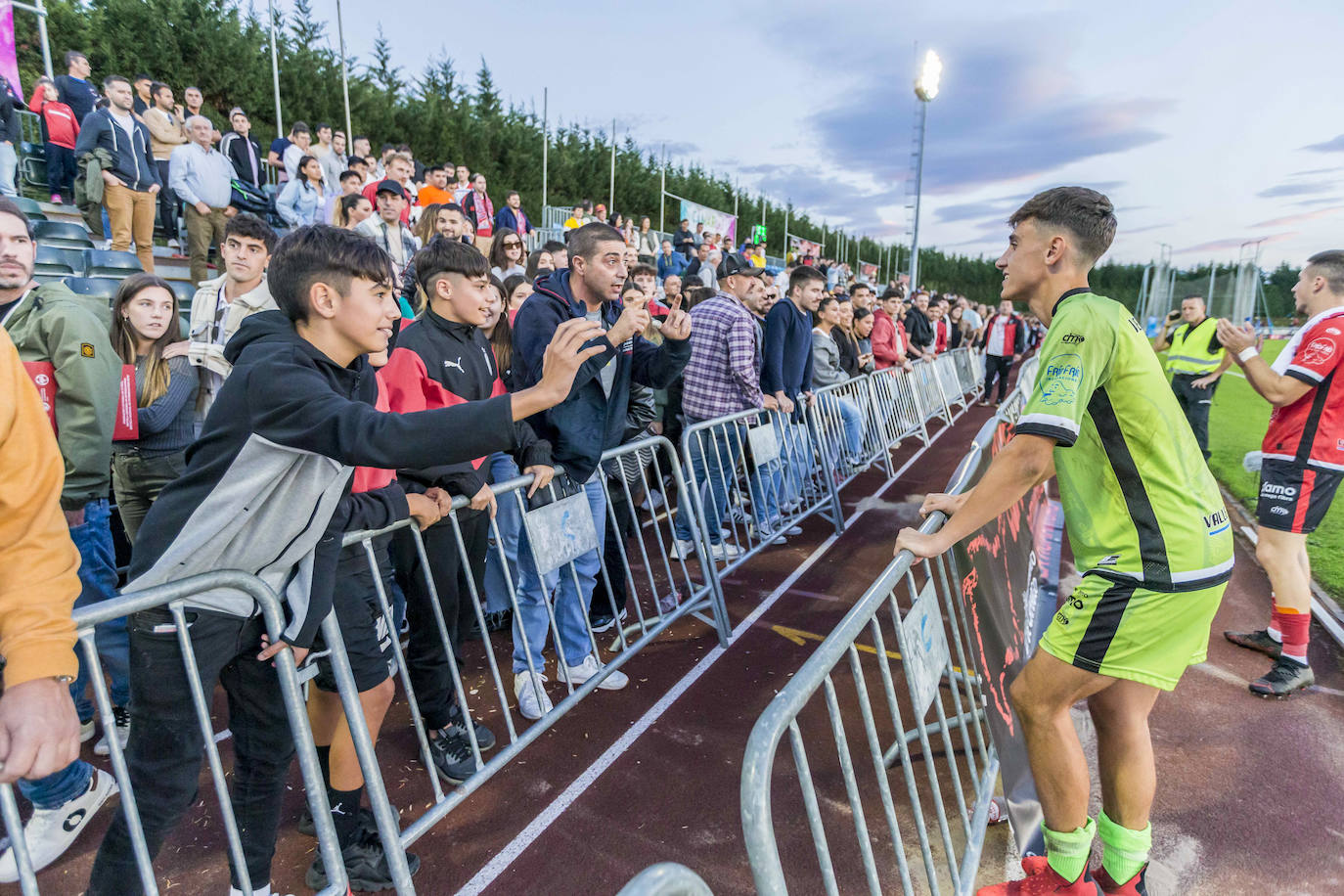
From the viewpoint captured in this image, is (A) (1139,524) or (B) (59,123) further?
(B) (59,123)

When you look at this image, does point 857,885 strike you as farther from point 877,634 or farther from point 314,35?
point 314,35

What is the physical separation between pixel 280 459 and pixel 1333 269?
17.9 feet

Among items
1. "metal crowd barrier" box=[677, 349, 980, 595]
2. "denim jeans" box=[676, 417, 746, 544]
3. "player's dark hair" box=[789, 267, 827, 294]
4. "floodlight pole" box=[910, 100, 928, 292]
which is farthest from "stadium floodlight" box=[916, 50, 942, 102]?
"denim jeans" box=[676, 417, 746, 544]

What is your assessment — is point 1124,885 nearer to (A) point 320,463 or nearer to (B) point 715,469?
(A) point 320,463

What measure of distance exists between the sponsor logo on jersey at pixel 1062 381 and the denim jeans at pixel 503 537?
2178 millimetres

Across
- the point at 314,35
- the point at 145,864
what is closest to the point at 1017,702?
the point at 145,864

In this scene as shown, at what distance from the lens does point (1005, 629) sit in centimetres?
290

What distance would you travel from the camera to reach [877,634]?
6.81 feet

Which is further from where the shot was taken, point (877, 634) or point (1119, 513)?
point (1119, 513)

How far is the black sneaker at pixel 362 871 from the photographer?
99.0 inches

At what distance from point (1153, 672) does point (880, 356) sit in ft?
30.1

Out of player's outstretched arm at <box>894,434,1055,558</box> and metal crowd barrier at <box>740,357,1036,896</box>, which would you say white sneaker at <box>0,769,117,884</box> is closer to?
metal crowd barrier at <box>740,357,1036,896</box>

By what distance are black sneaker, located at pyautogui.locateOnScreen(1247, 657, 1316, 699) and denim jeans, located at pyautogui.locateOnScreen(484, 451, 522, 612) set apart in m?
4.25

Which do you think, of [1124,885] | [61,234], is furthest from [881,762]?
[61,234]
